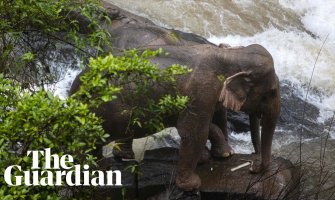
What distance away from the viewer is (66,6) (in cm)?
338

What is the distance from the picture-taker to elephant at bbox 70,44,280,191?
12.2 feet

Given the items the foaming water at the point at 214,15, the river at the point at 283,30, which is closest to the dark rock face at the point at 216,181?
the river at the point at 283,30

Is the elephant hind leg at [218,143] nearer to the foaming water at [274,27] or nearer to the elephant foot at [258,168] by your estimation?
the elephant foot at [258,168]

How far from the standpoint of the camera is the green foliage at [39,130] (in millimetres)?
2389

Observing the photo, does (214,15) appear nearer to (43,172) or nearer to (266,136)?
(266,136)

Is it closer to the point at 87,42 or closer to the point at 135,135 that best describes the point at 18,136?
the point at 87,42

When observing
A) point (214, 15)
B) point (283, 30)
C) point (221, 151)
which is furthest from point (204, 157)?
point (283, 30)

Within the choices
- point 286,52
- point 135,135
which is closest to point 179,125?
point 135,135

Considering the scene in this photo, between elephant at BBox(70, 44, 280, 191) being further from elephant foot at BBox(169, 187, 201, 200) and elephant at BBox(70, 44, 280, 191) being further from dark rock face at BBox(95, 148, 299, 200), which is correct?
dark rock face at BBox(95, 148, 299, 200)

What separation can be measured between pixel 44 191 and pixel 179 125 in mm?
1499

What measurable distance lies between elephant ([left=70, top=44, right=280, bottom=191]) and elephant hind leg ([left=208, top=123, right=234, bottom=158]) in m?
0.52

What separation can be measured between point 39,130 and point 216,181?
6.53 ft

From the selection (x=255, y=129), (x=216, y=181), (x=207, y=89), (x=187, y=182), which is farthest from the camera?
(x=255, y=129)

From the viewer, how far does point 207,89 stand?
146 inches
